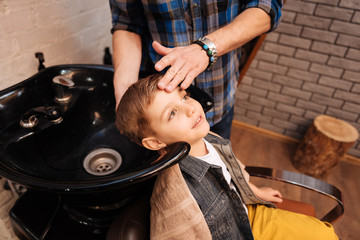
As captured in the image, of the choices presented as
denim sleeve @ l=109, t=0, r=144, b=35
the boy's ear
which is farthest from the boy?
denim sleeve @ l=109, t=0, r=144, b=35

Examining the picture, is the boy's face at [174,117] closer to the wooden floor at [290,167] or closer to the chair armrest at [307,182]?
the chair armrest at [307,182]

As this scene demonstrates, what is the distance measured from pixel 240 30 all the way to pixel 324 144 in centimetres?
167

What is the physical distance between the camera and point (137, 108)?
770 millimetres

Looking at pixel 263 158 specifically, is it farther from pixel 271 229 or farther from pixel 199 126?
pixel 199 126

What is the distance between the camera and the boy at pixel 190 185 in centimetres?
75

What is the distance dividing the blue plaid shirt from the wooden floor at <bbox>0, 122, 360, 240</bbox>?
4.53ft

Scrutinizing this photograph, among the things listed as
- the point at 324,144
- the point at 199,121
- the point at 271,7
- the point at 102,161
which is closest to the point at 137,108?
the point at 199,121

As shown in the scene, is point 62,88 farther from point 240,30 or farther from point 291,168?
point 291,168

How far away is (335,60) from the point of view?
2000 millimetres

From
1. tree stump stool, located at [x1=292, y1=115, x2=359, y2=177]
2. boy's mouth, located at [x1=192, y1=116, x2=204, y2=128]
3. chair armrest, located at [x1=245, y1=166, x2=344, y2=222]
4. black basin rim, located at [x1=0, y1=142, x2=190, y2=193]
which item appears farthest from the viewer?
tree stump stool, located at [x1=292, y1=115, x2=359, y2=177]

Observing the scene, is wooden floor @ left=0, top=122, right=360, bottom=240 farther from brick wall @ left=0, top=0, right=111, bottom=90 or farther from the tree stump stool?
brick wall @ left=0, top=0, right=111, bottom=90

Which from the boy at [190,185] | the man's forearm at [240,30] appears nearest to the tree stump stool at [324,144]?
the boy at [190,185]

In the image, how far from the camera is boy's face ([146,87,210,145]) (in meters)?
0.76

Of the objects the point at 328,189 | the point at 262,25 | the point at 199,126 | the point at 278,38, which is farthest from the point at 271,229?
the point at 278,38
